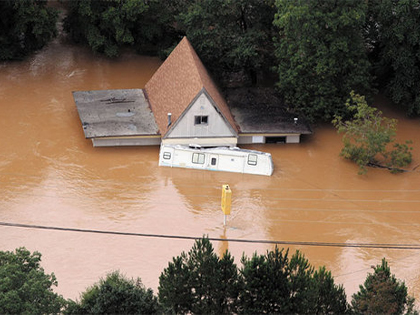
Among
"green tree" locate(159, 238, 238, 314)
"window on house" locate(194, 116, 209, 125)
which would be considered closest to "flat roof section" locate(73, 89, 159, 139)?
"window on house" locate(194, 116, 209, 125)

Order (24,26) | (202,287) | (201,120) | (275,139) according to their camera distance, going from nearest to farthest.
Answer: (202,287) → (201,120) → (275,139) → (24,26)

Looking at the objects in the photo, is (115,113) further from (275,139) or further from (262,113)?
(275,139)

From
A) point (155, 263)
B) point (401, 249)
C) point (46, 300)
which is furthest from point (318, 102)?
point (46, 300)

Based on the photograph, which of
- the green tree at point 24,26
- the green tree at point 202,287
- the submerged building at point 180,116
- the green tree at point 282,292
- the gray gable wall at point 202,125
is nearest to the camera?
the green tree at point 282,292

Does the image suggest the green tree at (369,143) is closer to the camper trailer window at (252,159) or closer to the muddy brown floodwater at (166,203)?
the muddy brown floodwater at (166,203)

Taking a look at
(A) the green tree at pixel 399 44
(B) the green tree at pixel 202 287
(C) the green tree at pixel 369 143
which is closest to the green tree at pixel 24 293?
(B) the green tree at pixel 202 287

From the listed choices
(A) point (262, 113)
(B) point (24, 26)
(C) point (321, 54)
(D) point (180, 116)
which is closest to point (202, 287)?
(D) point (180, 116)

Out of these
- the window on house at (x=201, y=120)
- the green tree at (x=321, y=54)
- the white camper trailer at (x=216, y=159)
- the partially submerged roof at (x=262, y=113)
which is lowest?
the white camper trailer at (x=216, y=159)
